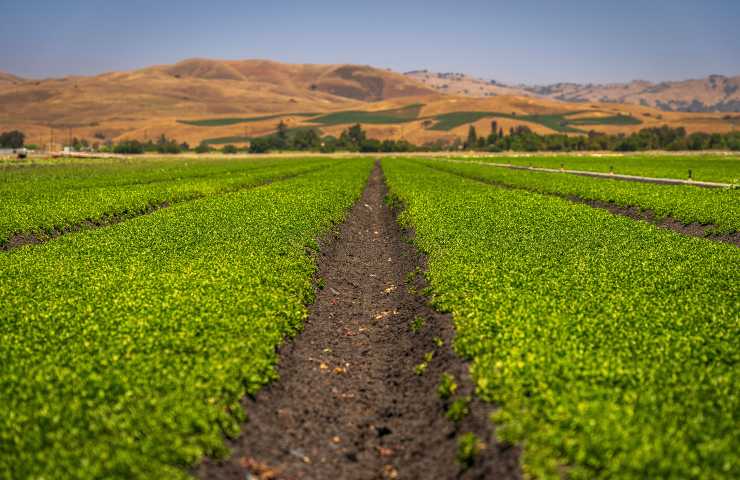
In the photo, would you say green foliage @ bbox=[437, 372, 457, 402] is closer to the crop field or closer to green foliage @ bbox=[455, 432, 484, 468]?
the crop field

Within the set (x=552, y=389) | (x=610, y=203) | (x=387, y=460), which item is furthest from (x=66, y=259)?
(x=610, y=203)

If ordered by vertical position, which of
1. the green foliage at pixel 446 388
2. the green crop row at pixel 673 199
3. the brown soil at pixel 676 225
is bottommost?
the green foliage at pixel 446 388

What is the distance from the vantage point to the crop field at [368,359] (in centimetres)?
725

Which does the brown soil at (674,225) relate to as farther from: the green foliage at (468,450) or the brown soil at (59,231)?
the brown soil at (59,231)

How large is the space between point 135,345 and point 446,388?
4884 millimetres

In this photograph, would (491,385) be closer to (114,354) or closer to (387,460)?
(387,460)

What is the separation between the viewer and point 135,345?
977cm

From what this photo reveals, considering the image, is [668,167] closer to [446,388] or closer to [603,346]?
[603,346]

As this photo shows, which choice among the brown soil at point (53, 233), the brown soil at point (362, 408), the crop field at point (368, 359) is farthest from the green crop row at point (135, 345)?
the brown soil at point (53, 233)

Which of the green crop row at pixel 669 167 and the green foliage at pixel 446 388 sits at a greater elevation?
the green crop row at pixel 669 167

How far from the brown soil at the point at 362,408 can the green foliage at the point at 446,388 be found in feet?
0.37

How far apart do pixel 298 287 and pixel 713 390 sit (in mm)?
9353

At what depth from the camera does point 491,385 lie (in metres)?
8.92

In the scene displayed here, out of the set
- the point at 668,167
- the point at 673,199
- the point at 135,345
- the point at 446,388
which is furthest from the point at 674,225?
the point at 668,167
